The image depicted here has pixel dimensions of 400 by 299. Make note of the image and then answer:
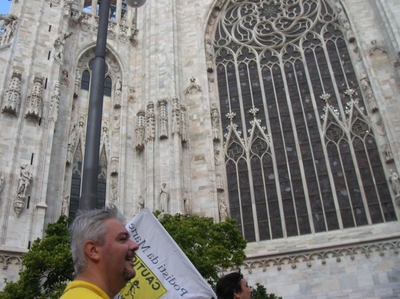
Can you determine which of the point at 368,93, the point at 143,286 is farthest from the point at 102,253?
the point at 368,93

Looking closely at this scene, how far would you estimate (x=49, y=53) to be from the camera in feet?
62.7

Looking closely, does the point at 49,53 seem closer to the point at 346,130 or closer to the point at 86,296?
the point at 346,130

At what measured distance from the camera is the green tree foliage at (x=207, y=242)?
38.7ft

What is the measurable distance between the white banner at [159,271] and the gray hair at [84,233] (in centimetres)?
175

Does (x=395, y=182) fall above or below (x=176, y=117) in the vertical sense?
below

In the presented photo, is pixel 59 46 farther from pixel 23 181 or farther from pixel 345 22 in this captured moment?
pixel 345 22

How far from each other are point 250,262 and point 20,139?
993cm

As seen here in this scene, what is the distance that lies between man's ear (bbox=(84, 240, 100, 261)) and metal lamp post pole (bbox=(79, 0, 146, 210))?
3.18 m

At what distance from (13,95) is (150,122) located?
5.67 m

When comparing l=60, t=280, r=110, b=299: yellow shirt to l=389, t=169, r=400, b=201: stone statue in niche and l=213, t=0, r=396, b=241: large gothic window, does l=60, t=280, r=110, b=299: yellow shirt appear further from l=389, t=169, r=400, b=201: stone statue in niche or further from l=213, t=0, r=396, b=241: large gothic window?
l=389, t=169, r=400, b=201: stone statue in niche

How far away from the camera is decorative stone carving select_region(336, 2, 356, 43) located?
817 inches

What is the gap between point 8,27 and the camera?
19062 mm

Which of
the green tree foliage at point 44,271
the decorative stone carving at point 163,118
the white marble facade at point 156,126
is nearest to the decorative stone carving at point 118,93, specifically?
the white marble facade at point 156,126

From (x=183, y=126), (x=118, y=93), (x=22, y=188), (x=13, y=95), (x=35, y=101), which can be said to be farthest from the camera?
(x=118, y=93)
